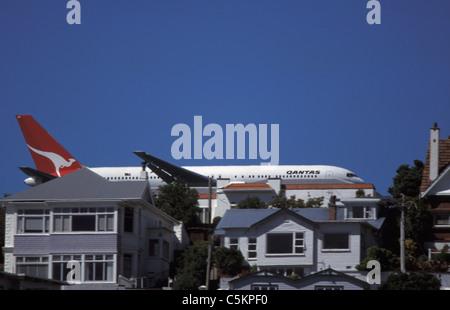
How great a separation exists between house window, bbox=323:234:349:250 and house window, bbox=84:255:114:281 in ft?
38.5

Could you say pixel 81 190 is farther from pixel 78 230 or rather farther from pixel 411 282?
pixel 411 282

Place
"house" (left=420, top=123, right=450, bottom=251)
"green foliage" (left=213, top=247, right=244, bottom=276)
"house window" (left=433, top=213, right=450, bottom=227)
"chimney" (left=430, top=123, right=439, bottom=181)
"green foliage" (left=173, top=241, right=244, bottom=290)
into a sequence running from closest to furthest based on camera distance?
"green foliage" (left=173, top=241, right=244, bottom=290) < "green foliage" (left=213, top=247, right=244, bottom=276) < "house" (left=420, top=123, right=450, bottom=251) < "house window" (left=433, top=213, right=450, bottom=227) < "chimney" (left=430, top=123, right=439, bottom=181)

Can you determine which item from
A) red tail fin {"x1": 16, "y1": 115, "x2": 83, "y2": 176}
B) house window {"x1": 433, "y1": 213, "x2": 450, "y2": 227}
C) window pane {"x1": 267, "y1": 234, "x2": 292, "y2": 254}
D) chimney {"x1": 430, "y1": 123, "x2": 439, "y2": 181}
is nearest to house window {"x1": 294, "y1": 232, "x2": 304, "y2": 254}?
window pane {"x1": 267, "y1": 234, "x2": 292, "y2": 254}

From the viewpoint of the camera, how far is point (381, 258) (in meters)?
46.5

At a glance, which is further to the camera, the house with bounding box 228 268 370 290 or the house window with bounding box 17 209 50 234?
the house window with bounding box 17 209 50 234

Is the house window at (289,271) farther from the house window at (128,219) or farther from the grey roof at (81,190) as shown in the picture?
the grey roof at (81,190)

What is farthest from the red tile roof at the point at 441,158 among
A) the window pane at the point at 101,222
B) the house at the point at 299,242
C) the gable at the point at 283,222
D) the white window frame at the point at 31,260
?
the white window frame at the point at 31,260

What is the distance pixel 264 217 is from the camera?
165 ft

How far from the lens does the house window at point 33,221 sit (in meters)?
45.9

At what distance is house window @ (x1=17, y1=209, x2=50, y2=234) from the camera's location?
45875 mm

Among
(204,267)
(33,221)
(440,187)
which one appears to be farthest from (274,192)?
(33,221)

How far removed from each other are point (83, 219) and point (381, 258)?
1551cm

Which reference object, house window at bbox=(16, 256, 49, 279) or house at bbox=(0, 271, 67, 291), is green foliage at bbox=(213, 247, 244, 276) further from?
house at bbox=(0, 271, 67, 291)
